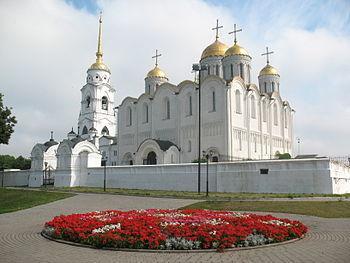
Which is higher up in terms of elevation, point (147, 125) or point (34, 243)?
point (147, 125)

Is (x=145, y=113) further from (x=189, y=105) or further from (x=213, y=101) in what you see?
(x=213, y=101)

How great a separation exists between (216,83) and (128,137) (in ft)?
53.2

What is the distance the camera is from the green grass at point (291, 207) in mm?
15805

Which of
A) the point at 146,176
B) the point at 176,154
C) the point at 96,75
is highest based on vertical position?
the point at 96,75

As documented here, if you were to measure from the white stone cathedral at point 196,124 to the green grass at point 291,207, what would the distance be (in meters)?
20.4

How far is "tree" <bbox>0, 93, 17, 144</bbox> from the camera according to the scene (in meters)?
39.2

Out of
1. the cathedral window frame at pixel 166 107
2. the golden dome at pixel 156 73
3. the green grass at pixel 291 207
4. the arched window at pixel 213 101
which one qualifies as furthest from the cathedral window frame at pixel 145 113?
→ the green grass at pixel 291 207

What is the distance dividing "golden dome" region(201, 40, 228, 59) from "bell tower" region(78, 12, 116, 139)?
21.7 metres

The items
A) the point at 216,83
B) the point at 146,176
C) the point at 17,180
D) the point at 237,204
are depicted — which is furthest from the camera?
the point at 17,180

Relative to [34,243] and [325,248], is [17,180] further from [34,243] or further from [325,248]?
[325,248]

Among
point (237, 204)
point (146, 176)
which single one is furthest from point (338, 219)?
point (146, 176)

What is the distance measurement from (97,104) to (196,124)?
27.1m

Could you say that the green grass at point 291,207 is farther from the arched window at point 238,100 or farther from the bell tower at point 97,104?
the bell tower at point 97,104

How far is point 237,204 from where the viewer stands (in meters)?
18.7
